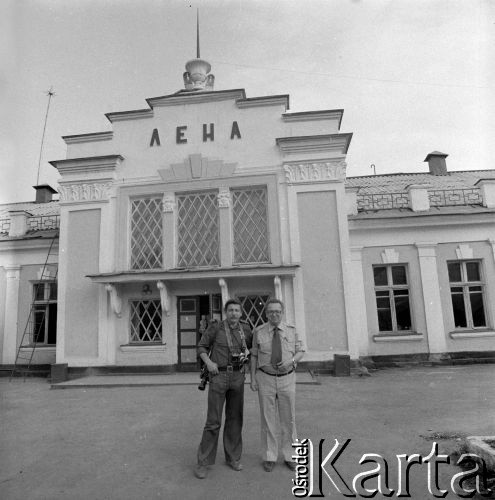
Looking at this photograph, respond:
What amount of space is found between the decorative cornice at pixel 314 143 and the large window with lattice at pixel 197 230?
2.26 meters

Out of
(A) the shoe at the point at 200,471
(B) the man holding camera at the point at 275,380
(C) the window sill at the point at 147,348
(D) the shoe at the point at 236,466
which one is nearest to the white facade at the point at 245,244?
(C) the window sill at the point at 147,348

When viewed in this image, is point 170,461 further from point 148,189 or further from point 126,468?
point 148,189

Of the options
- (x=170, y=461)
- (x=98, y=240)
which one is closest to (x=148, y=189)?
(x=98, y=240)

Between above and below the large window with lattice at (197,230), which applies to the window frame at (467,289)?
below

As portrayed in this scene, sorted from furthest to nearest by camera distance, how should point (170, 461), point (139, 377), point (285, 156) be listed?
point (285, 156)
point (139, 377)
point (170, 461)

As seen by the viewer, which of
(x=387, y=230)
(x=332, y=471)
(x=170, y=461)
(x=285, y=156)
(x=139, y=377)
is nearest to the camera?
(x=332, y=471)

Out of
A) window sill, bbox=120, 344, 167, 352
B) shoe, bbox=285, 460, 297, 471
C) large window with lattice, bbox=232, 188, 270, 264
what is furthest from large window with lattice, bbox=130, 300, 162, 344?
shoe, bbox=285, 460, 297, 471

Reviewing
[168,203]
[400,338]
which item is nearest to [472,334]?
[400,338]

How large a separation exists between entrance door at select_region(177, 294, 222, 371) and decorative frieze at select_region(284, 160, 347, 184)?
362 cm

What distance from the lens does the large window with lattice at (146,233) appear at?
1127cm

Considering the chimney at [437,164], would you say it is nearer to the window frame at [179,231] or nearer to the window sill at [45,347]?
the window frame at [179,231]

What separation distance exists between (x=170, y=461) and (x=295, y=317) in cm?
617

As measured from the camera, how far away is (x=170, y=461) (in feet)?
14.8

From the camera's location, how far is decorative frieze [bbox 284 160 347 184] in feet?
35.6
